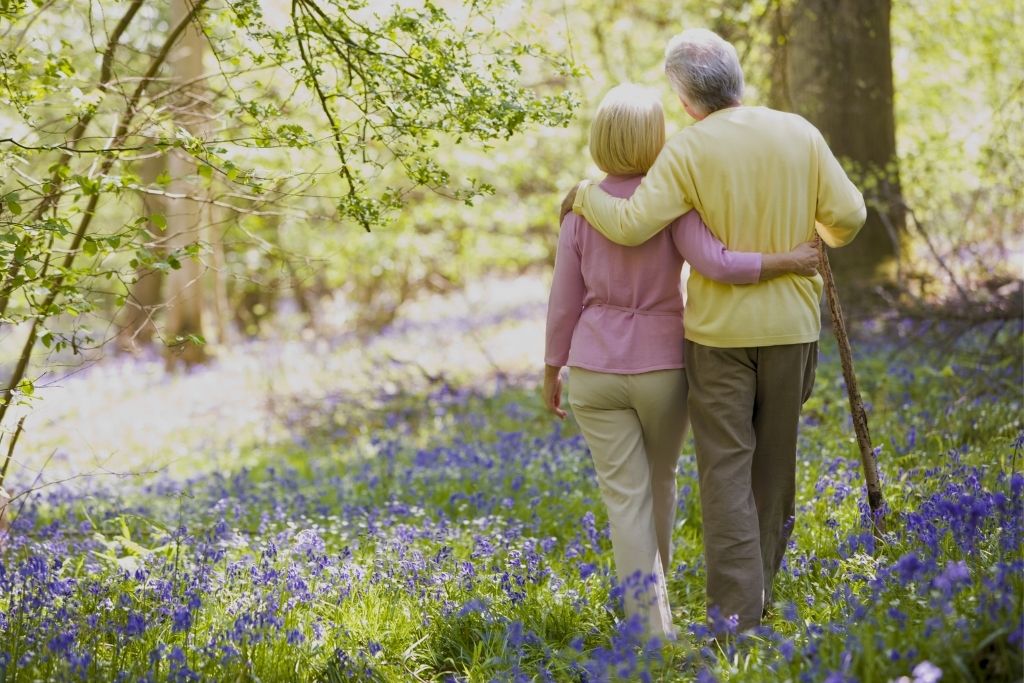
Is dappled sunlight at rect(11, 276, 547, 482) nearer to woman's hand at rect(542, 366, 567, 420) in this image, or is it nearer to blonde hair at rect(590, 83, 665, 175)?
woman's hand at rect(542, 366, 567, 420)

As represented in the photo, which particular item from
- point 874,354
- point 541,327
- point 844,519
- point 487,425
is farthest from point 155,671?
point 541,327

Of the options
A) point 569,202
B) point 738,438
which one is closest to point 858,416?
point 738,438

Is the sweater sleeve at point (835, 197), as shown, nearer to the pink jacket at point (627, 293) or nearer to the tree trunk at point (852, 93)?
the pink jacket at point (627, 293)

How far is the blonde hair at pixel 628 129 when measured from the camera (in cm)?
350

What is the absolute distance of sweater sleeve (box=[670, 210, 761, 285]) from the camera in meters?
3.40

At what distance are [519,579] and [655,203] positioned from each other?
5.32 feet

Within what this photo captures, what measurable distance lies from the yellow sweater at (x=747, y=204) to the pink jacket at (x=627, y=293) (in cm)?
11

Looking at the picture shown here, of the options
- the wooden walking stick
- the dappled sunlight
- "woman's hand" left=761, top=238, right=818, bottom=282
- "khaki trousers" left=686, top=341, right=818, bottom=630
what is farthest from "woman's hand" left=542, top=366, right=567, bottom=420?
the dappled sunlight

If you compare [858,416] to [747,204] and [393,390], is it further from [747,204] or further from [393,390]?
[393,390]

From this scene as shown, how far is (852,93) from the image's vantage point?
31.3ft

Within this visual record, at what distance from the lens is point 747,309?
3475mm

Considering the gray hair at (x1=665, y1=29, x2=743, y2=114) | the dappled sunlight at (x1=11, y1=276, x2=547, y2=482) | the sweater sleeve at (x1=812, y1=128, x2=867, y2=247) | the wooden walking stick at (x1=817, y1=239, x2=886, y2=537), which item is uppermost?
the gray hair at (x1=665, y1=29, x2=743, y2=114)

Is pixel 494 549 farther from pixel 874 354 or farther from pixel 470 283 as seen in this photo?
pixel 470 283

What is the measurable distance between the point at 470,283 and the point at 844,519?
20435 mm
